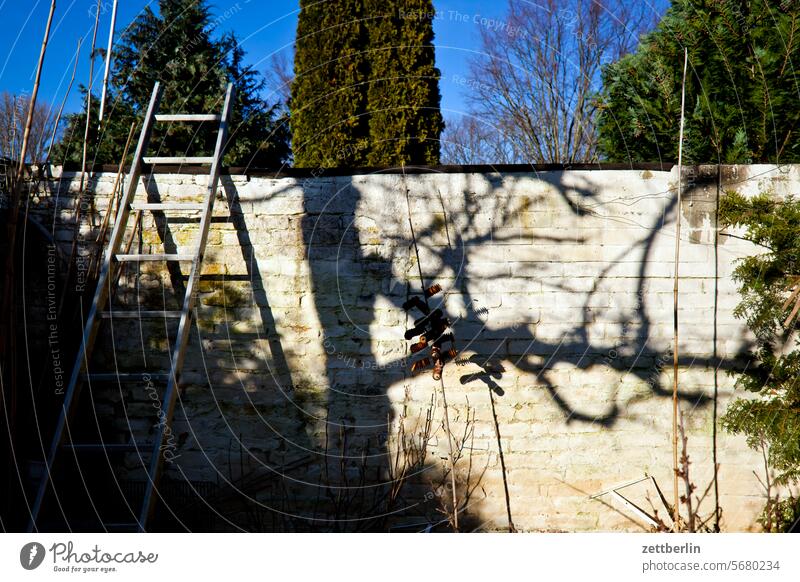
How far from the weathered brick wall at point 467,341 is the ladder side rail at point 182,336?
22cm

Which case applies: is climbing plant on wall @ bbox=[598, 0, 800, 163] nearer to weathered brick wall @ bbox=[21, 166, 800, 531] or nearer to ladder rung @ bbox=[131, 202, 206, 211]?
weathered brick wall @ bbox=[21, 166, 800, 531]

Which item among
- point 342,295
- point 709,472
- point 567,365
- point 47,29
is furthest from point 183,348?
point 709,472

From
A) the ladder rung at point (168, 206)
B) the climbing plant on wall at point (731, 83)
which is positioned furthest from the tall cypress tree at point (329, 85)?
the climbing plant on wall at point (731, 83)

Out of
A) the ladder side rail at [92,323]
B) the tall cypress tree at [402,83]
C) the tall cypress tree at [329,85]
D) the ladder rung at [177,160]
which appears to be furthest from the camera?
the tall cypress tree at [329,85]

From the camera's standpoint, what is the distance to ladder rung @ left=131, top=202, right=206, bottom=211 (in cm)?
363

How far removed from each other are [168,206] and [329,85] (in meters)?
2.59

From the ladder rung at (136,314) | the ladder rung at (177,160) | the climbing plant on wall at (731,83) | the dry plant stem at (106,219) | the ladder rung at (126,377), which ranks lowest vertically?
the ladder rung at (126,377)

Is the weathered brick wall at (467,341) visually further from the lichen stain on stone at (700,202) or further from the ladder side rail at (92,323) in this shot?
the ladder side rail at (92,323)

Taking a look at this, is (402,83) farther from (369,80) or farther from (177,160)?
(177,160)

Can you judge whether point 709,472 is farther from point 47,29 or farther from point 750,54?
point 47,29

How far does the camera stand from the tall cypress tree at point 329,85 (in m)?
5.64

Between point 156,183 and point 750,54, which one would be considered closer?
point 156,183
